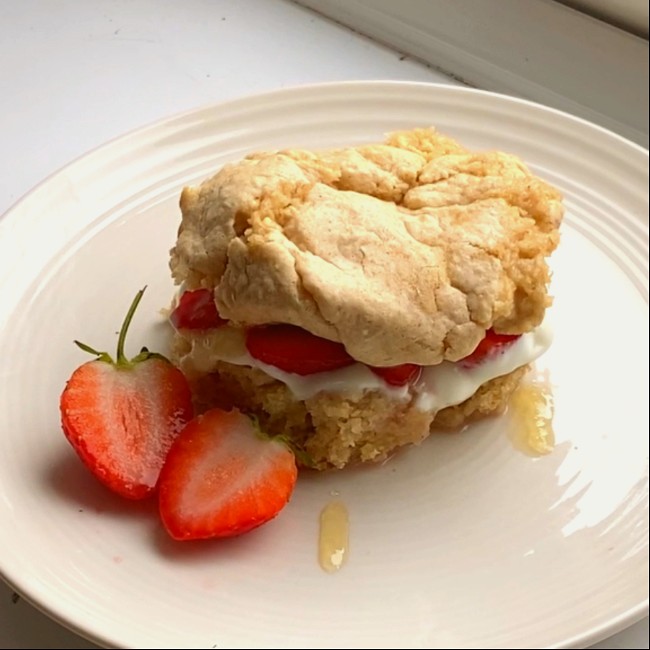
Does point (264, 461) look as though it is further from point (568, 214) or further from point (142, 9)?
point (142, 9)

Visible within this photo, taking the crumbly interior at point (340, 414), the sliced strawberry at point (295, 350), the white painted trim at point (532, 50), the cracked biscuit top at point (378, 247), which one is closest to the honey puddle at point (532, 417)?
the crumbly interior at point (340, 414)

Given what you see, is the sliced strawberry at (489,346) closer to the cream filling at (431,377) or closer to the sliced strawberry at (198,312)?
the cream filling at (431,377)

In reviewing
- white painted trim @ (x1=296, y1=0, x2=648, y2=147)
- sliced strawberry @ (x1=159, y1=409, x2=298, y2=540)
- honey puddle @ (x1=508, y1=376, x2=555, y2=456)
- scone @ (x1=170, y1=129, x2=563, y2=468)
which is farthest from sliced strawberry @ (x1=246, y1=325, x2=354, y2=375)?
white painted trim @ (x1=296, y1=0, x2=648, y2=147)

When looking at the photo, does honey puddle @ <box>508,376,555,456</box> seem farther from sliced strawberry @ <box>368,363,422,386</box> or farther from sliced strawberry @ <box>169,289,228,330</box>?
sliced strawberry @ <box>169,289,228,330</box>

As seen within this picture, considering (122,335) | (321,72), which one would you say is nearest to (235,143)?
(321,72)

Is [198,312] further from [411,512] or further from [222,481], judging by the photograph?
[411,512]
